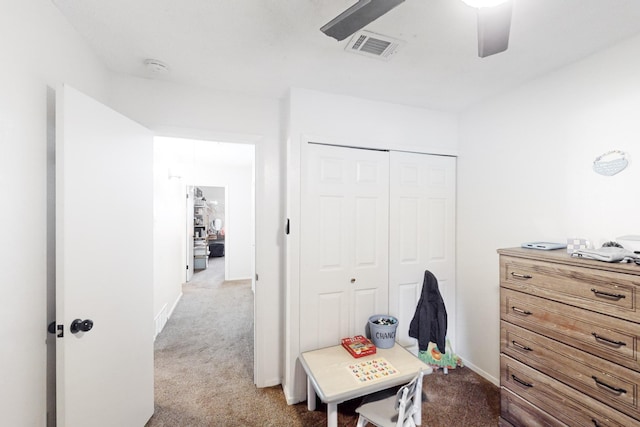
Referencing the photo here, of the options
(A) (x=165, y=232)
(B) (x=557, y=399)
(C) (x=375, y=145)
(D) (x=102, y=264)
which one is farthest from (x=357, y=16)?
(A) (x=165, y=232)

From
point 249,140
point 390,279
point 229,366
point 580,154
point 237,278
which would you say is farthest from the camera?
point 237,278

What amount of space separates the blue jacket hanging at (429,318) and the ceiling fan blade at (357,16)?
6.66ft

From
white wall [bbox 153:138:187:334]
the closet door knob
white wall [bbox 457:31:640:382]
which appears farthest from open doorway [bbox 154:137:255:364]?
white wall [bbox 457:31:640:382]

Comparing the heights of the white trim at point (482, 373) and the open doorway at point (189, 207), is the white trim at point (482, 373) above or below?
below

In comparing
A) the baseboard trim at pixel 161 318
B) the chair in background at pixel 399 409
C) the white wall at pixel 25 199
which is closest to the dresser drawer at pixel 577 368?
the chair in background at pixel 399 409

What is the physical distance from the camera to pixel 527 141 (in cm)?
205

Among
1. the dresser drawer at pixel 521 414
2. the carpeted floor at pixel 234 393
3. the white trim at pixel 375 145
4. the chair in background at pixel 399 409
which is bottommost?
the carpeted floor at pixel 234 393

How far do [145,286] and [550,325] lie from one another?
8.38ft

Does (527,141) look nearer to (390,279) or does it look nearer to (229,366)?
(390,279)

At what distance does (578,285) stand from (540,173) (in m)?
0.91

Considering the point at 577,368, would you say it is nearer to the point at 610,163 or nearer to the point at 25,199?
the point at 610,163

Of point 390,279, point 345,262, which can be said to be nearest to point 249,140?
point 345,262

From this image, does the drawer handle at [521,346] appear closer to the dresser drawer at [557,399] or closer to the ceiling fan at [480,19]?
the dresser drawer at [557,399]

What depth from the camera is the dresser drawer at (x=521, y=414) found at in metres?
1.54
